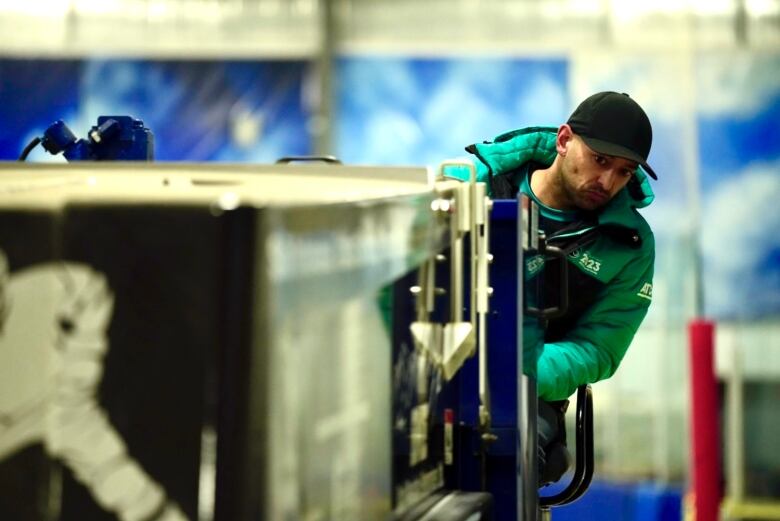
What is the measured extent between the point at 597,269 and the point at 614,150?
306 millimetres

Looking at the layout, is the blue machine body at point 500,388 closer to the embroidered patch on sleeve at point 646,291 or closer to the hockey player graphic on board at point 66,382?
the embroidered patch on sleeve at point 646,291

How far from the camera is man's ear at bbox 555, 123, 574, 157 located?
3443 millimetres

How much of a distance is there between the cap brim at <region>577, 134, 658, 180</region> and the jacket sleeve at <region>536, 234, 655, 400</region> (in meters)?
0.24

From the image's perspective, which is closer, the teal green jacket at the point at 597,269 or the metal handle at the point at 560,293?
the metal handle at the point at 560,293

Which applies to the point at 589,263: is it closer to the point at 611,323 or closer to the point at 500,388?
the point at 611,323

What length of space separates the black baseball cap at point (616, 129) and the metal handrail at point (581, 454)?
62cm

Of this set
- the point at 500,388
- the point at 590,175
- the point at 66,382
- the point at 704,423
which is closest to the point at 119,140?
the point at 500,388

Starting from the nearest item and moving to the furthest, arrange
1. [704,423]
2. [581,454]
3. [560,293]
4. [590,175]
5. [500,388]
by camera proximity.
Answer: [500,388] → [560,293] → [590,175] → [581,454] → [704,423]

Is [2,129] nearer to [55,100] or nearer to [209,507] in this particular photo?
[55,100]

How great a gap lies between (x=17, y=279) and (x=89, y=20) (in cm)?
731

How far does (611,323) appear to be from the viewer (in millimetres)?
3459

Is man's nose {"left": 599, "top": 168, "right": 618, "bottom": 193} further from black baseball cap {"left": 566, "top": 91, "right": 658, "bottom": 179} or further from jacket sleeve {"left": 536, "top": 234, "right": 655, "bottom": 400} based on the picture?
jacket sleeve {"left": 536, "top": 234, "right": 655, "bottom": 400}

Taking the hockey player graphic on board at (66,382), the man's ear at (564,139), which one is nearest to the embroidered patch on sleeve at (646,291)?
the man's ear at (564,139)

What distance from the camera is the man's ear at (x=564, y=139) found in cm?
344
